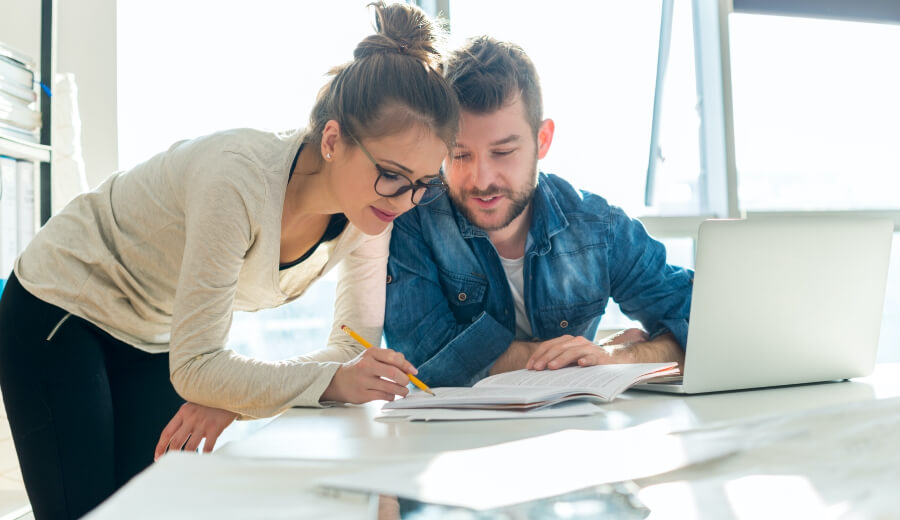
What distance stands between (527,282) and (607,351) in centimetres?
33

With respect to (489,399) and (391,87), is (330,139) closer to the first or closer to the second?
(391,87)

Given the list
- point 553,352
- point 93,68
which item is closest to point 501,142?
point 553,352

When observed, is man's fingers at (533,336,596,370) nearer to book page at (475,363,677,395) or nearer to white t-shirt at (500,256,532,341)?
book page at (475,363,677,395)

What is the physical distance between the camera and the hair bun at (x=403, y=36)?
1210 mm

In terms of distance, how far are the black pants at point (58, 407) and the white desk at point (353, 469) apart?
505 millimetres

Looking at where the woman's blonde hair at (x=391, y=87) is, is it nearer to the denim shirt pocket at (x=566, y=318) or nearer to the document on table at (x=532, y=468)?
the denim shirt pocket at (x=566, y=318)

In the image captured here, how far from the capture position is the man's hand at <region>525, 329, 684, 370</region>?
1154mm

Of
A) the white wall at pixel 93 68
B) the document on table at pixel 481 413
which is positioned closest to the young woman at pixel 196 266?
the document on table at pixel 481 413

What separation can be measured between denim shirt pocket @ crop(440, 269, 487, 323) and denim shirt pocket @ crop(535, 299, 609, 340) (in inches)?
5.9

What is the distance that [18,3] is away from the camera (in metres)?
1.71

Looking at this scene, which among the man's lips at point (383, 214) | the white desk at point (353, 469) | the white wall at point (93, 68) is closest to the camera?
the white desk at point (353, 469)

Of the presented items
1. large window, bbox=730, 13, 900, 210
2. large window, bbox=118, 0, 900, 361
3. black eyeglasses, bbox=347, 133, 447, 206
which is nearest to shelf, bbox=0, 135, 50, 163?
large window, bbox=118, 0, 900, 361

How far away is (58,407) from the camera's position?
1146mm

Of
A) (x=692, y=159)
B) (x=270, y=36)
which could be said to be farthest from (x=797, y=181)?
(x=270, y=36)
